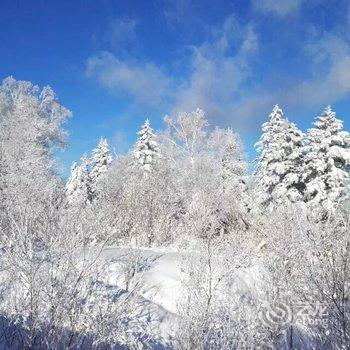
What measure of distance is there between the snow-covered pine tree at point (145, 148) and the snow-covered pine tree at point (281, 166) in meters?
11.4

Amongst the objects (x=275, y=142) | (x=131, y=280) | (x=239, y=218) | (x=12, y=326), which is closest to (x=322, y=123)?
(x=275, y=142)

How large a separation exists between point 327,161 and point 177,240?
9.56m

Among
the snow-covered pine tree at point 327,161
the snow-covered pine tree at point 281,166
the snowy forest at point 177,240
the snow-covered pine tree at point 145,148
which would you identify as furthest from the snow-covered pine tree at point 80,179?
the snow-covered pine tree at point 327,161

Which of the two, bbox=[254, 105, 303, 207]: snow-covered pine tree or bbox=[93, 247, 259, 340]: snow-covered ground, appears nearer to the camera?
bbox=[93, 247, 259, 340]: snow-covered ground

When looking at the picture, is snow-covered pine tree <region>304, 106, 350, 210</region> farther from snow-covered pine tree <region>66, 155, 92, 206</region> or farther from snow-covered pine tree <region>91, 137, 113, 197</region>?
snow-covered pine tree <region>91, 137, 113, 197</region>

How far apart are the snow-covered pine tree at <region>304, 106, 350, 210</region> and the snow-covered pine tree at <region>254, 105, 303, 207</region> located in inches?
35.7

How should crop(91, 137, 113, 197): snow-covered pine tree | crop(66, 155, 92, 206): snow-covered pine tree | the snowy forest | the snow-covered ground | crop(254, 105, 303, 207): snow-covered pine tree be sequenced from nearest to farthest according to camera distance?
the snowy forest < the snow-covered ground < crop(254, 105, 303, 207): snow-covered pine tree < crop(66, 155, 92, 206): snow-covered pine tree < crop(91, 137, 113, 197): snow-covered pine tree

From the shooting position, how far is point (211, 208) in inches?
964

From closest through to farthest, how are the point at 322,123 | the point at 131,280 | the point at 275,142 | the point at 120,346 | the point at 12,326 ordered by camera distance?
the point at 12,326
the point at 120,346
the point at 131,280
the point at 322,123
the point at 275,142

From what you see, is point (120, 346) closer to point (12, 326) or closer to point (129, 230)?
point (12, 326)

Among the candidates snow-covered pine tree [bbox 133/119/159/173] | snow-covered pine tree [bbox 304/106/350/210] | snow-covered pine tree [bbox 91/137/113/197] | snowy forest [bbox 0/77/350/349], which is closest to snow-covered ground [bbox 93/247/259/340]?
snowy forest [bbox 0/77/350/349]

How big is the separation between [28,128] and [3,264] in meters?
20.6

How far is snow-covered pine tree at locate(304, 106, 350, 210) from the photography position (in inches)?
942

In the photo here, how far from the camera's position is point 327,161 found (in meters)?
24.6
